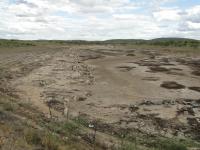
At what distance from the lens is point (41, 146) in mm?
10953

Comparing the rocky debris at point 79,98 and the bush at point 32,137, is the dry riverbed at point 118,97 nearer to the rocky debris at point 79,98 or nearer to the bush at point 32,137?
the rocky debris at point 79,98

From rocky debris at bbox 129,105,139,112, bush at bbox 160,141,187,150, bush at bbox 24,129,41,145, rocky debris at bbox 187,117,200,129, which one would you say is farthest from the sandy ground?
bush at bbox 24,129,41,145

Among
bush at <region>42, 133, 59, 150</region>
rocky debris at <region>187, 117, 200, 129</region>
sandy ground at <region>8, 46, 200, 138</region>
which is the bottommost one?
sandy ground at <region>8, 46, 200, 138</region>

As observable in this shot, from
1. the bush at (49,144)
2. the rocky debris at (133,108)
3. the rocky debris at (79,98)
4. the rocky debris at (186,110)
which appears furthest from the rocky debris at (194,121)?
the bush at (49,144)

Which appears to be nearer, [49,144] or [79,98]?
[49,144]

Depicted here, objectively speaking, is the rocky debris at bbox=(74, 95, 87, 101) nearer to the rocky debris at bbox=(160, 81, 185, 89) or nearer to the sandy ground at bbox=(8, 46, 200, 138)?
the sandy ground at bbox=(8, 46, 200, 138)

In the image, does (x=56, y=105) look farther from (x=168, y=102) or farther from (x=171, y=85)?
(x=171, y=85)

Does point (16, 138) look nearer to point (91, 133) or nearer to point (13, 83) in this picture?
point (91, 133)

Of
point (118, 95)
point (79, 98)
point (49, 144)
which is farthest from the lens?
point (118, 95)

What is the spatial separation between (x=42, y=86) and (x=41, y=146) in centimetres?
1692

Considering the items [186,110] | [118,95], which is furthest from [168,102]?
[118,95]

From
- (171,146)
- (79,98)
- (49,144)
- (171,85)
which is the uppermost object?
(49,144)

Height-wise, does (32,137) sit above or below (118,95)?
above

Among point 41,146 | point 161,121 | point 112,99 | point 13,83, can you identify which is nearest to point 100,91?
point 112,99
